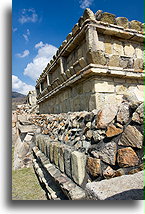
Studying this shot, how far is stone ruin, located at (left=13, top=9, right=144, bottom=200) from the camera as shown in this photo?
1.29 meters

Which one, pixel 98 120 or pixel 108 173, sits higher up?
pixel 98 120

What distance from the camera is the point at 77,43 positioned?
304 cm

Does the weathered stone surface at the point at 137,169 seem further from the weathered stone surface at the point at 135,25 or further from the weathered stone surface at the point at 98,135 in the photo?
the weathered stone surface at the point at 135,25

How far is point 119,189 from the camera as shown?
43.4 inches

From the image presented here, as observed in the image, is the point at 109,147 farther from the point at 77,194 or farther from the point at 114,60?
the point at 114,60

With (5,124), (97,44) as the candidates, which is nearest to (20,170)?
(5,124)

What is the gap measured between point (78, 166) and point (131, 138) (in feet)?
2.09

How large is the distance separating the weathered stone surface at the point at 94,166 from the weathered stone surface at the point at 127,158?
8.1 inches

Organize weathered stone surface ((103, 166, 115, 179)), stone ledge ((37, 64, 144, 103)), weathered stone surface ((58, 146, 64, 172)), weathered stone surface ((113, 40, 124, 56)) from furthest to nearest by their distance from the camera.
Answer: weathered stone surface ((113, 40, 124, 56))
stone ledge ((37, 64, 144, 103))
weathered stone surface ((58, 146, 64, 172))
weathered stone surface ((103, 166, 115, 179))

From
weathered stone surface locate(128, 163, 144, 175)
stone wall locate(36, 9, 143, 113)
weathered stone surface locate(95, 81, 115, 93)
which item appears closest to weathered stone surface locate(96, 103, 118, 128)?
weathered stone surface locate(128, 163, 144, 175)

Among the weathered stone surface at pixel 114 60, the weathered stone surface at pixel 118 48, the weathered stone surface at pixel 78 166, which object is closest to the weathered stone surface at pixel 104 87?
the weathered stone surface at pixel 114 60

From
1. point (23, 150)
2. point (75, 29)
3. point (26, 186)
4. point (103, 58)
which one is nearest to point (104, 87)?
point (103, 58)

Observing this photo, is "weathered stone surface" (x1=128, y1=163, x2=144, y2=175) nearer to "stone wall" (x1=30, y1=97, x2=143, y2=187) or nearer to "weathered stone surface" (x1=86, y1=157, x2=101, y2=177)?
"stone wall" (x1=30, y1=97, x2=143, y2=187)

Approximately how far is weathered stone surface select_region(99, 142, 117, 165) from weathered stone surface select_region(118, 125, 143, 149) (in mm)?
78
